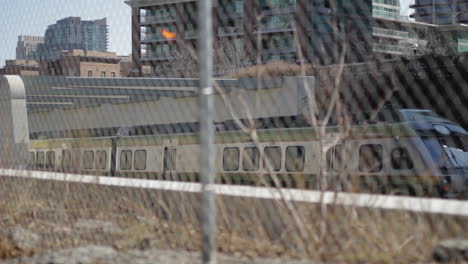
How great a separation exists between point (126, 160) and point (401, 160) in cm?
758

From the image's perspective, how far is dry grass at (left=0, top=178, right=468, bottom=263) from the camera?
359 centimetres

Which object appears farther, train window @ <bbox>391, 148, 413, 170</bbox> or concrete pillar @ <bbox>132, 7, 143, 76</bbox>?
train window @ <bbox>391, 148, 413, 170</bbox>

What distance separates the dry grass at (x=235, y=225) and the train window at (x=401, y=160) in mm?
6949

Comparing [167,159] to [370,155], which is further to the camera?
[167,159]

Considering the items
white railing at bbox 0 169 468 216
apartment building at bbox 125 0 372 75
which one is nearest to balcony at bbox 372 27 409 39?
apartment building at bbox 125 0 372 75

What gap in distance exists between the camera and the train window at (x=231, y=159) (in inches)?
563

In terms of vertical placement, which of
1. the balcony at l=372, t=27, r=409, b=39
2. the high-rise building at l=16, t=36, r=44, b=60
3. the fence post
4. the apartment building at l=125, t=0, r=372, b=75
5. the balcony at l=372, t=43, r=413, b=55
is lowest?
the fence post

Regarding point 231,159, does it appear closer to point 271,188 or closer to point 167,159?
point 167,159

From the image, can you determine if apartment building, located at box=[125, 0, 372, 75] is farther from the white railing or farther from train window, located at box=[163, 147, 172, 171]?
train window, located at box=[163, 147, 172, 171]

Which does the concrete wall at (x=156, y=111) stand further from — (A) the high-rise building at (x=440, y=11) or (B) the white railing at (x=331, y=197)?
(A) the high-rise building at (x=440, y=11)

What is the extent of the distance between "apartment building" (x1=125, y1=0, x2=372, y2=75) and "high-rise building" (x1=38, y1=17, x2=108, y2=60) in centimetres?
39

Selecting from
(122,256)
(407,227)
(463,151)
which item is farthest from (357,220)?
(463,151)

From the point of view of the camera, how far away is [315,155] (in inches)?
511

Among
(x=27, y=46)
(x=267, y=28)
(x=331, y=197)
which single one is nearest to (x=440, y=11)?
(x=267, y=28)
